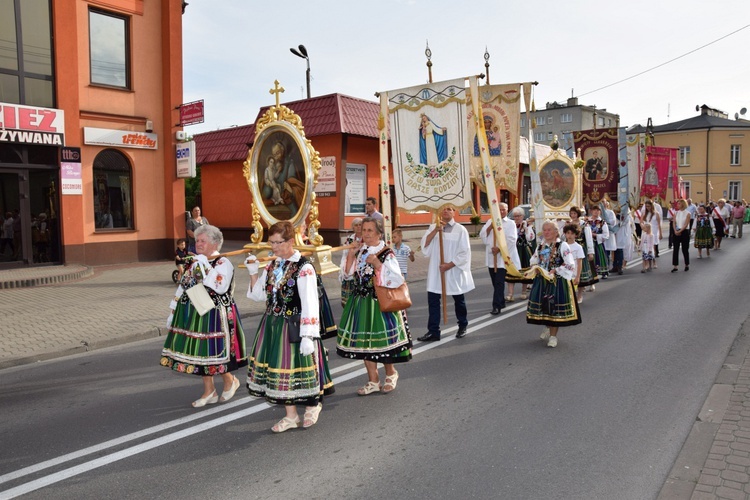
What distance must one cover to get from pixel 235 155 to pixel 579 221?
17289 mm

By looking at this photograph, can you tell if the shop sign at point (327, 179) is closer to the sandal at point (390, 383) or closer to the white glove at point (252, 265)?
the sandal at point (390, 383)

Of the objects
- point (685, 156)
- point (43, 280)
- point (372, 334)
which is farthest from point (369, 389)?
point (685, 156)

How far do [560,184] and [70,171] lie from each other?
1332 centimetres

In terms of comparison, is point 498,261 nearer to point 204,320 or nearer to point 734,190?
point 204,320

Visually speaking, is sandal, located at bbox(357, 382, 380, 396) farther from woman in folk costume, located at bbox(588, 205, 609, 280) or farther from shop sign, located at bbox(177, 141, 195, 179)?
shop sign, located at bbox(177, 141, 195, 179)

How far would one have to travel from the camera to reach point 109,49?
17.0 meters

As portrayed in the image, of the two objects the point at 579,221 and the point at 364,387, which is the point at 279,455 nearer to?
the point at 364,387

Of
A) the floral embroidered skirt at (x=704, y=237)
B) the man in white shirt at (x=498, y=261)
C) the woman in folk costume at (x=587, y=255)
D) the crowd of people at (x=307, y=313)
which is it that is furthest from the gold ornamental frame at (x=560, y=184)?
the crowd of people at (x=307, y=313)

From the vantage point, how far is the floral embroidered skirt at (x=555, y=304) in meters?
7.55

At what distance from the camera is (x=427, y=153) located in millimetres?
8469

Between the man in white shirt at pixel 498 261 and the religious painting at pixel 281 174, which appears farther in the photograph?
the religious painting at pixel 281 174

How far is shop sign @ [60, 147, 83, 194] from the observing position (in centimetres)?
1548

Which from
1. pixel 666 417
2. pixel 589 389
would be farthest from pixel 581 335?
pixel 666 417

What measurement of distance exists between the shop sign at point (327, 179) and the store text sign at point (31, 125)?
8.66 metres
